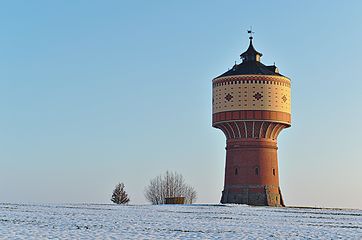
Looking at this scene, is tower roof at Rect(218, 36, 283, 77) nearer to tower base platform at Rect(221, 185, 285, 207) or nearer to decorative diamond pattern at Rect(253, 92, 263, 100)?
decorative diamond pattern at Rect(253, 92, 263, 100)

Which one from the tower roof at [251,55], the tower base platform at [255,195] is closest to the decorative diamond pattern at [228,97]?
the tower roof at [251,55]

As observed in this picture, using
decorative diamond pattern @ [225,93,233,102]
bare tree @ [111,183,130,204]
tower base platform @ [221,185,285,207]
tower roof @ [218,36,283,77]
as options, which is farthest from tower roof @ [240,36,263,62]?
bare tree @ [111,183,130,204]

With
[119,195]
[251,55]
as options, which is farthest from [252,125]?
[119,195]

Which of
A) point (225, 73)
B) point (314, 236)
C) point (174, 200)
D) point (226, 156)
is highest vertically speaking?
point (225, 73)

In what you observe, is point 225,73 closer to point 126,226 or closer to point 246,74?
point 246,74

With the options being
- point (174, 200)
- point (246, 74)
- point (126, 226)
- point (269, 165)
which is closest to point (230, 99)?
point (246, 74)

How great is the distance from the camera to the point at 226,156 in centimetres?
5744

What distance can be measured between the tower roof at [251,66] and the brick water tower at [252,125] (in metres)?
0.10

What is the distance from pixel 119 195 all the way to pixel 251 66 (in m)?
32.1

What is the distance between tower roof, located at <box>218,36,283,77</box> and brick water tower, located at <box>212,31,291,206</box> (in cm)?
10

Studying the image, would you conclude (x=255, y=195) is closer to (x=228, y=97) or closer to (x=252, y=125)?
(x=252, y=125)

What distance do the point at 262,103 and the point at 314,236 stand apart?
35706 mm

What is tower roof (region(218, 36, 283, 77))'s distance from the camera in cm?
5583

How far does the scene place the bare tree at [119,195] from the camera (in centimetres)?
8106
